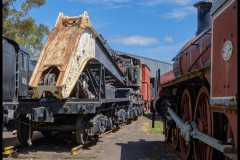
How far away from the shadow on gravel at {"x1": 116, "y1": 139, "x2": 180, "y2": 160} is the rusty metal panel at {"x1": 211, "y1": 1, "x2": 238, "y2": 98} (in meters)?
4.20

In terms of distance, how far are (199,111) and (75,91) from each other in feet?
14.5

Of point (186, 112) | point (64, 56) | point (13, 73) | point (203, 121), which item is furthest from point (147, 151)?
point (13, 73)

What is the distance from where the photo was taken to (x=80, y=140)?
30.9 feet

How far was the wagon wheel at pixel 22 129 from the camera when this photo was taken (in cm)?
953

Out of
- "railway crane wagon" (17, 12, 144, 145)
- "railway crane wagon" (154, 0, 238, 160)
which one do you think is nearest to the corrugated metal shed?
"railway crane wagon" (17, 12, 144, 145)

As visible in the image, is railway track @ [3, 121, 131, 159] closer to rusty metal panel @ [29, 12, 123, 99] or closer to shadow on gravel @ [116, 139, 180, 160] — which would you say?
shadow on gravel @ [116, 139, 180, 160]

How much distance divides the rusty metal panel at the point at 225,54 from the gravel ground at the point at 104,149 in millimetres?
4211

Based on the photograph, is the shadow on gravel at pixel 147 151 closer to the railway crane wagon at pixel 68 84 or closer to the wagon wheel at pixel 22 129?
the railway crane wagon at pixel 68 84

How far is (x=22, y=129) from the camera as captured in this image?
9.70 m

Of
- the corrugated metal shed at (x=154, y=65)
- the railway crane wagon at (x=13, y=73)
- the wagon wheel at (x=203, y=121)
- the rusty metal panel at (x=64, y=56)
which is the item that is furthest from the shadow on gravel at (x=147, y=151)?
the corrugated metal shed at (x=154, y=65)

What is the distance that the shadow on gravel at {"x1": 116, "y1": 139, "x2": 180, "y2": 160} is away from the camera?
8273 millimetres

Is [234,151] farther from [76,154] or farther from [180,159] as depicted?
[76,154]

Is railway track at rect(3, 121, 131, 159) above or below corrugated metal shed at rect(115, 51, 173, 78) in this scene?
below

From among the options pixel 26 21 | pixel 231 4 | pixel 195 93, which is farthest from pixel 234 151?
pixel 26 21
